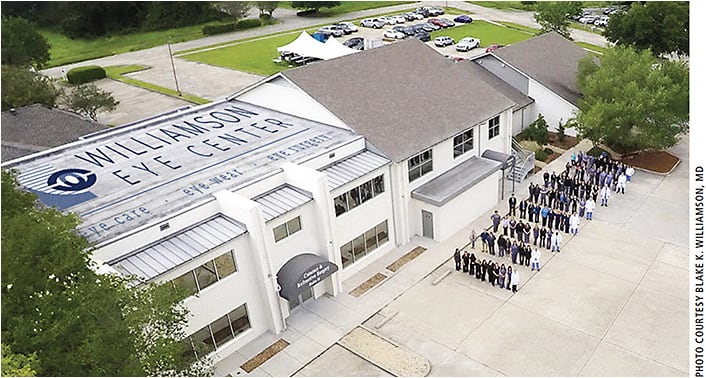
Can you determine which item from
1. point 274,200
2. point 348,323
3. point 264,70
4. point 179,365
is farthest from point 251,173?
point 264,70

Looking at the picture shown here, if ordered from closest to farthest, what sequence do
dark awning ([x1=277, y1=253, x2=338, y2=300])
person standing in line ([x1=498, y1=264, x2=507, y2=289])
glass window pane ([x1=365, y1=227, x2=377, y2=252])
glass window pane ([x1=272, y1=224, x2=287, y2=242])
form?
dark awning ([x1=277, y1=253, x2=338, y2=300]), glass window pane ([x1=272, y1=224, x2=287, y2=242]), person standing in line ([x1=498, y1=264, x2=507, y2=289]), glass window pane ([x1=365, y1=227, x2=377, y2=252])

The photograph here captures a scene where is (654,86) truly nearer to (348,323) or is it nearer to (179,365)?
(348,323)

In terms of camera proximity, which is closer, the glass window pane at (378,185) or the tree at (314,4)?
the glass window pane at (378,185)

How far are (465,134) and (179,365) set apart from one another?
17.3m

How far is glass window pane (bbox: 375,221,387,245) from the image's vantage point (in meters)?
23.8

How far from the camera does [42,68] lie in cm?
6147

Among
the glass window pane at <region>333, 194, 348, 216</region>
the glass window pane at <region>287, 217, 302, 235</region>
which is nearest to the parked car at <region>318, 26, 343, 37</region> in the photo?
the glass window pane at <region>333, 194, 348, 216</region>

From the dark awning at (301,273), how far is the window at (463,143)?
9.28m

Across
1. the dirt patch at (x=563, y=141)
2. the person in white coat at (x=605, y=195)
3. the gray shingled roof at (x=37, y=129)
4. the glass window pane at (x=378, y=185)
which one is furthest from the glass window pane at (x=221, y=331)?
the dirt patch at (x=563, y=141)

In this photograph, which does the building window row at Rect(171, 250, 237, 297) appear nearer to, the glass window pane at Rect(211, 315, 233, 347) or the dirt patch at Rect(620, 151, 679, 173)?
the glass window pane at Rect(211, 315, 233, 347)

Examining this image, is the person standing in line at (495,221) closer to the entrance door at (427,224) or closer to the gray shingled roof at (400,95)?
the entrance door at (427,224)

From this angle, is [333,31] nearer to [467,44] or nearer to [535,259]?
[467,44]

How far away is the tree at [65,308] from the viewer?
10.7m

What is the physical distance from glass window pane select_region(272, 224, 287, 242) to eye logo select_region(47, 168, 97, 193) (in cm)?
777
